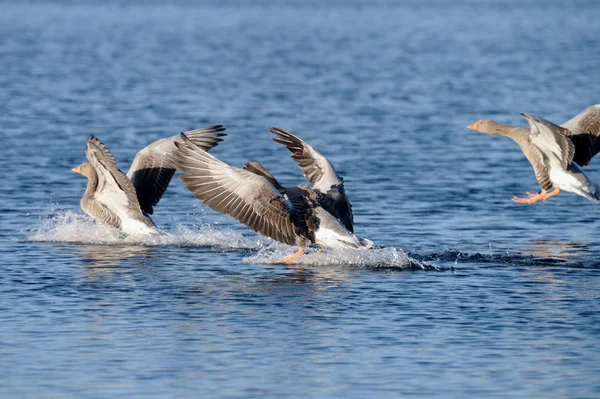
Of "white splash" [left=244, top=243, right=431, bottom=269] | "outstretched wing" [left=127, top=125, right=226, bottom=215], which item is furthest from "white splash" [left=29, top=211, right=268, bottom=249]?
"white splash" [left=244, top=243, right=431, bottom=269]

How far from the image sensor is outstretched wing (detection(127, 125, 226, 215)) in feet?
63.6

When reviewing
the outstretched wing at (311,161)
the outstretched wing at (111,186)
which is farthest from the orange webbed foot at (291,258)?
the outstretched wing at (111,186)

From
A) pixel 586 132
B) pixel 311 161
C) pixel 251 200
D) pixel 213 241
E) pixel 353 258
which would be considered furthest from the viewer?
pixel 586 132

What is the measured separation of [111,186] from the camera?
1912cm

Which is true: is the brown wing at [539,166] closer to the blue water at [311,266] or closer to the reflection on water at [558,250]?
the blue water at [311,266]

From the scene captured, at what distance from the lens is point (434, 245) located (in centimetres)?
1816

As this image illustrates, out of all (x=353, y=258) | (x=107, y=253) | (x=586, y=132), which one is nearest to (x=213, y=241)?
(x=107, y=253)

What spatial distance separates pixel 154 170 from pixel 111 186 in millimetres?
729

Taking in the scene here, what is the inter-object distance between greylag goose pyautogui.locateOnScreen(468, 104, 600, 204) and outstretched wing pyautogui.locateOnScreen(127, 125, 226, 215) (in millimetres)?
5024

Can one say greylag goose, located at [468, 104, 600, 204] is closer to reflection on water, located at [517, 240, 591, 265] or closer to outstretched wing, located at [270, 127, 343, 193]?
reflection on water, located at [517, 240, 591, 265]

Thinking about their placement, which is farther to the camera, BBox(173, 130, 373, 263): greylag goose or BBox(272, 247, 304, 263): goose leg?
BBox(272, 247, 304, 263): goose leg

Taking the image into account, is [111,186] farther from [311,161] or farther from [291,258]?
[291,258]

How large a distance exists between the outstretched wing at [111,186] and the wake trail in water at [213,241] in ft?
1.39

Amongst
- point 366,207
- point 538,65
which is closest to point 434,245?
point 366,207
